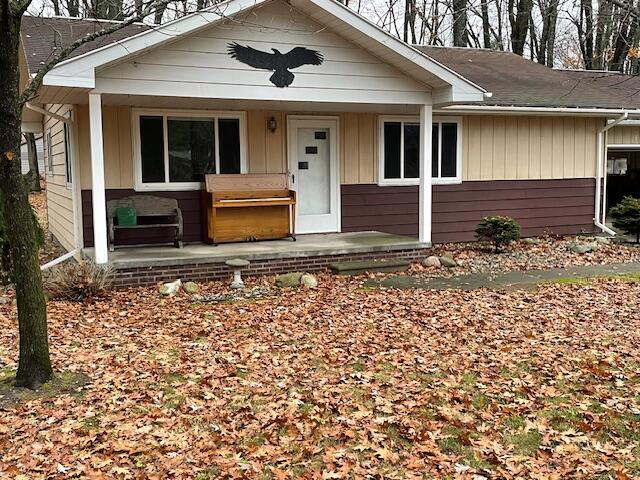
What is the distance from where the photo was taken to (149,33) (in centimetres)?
772

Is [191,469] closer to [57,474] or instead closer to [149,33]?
[57,474]

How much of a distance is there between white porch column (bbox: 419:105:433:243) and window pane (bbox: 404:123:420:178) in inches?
71.6

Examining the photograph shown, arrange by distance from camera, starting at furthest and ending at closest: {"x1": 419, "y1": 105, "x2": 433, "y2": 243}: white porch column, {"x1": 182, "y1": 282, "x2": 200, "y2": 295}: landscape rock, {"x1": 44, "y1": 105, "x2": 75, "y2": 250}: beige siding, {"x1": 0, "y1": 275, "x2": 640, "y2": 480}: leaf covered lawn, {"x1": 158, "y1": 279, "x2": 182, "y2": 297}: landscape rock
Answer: {"x1": 44, "y1": 105, "x2": 75, "y2": 250}: beige siding → {"x1": 419, "y1": 105, "x2": 433, "y2": 243}: white porch column → {"x1": 182, "y1": 282, "x2": 200, "y2": 295}: landscape rock → {"x1": 158, "y1": 279, "x2": 182, "y2": 297}: landscape rock → {"x1": 0, "y1": 275, "x2": 640, "y2": 480}: leaf covered lawn

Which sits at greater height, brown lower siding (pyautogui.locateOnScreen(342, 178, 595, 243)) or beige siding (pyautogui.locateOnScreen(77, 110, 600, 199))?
beige siding (pyautogui.locateOnScreen(77, 110, 600, 199))

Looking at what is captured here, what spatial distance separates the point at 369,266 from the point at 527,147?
→ 17.3ft

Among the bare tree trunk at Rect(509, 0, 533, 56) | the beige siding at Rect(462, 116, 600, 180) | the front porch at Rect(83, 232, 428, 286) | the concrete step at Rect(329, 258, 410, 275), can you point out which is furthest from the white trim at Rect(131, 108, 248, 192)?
the bare tree trunk at Rect(509, 0, 533, 56)

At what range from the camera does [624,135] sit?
13953 millimetres

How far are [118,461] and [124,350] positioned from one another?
221 centimetres

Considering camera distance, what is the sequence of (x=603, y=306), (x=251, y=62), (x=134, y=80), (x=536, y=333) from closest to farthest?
1. (x=536, y=333)
2. (x=603, y=306)
3. (x=134, y=80)
4. (x=251, y=62)

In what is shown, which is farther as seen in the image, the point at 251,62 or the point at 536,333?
the point at 251,62

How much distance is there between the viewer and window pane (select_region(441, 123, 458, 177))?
39.6 ft

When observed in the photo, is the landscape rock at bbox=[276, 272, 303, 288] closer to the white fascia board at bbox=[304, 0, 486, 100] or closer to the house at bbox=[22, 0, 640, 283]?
the house at bbox=[22, 0, 640, 283]

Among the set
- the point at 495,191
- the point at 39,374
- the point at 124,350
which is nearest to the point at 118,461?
the point at 39,374

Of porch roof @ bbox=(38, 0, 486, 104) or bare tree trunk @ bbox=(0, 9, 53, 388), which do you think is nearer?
bare tree trunk @ bbox=(0, 9, 53, 388)
